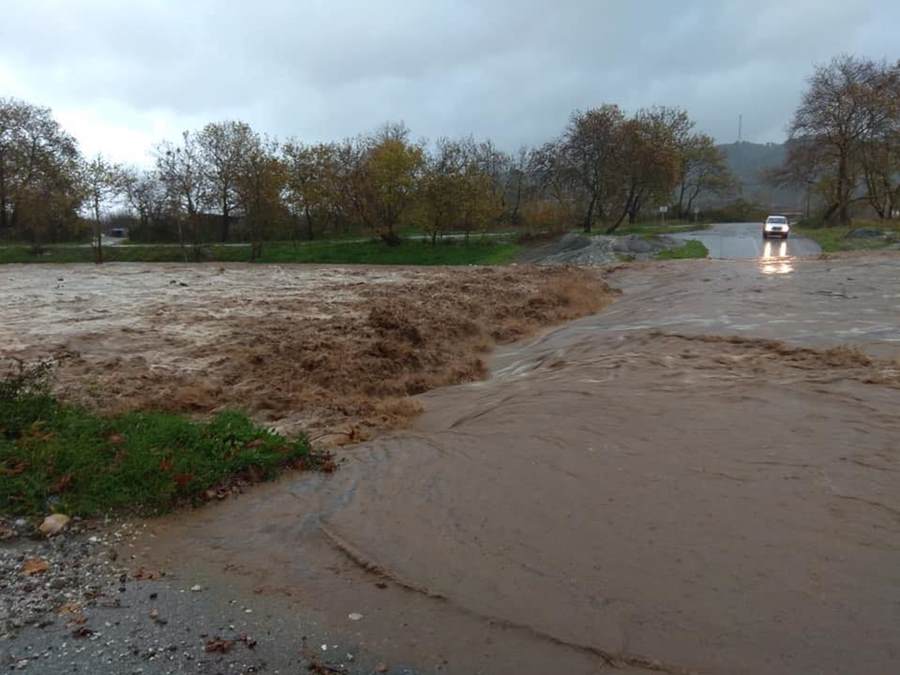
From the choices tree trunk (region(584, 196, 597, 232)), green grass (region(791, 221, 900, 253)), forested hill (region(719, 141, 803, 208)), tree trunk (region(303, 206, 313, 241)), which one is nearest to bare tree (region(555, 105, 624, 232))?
tree trunk (region(584, 196, 597, 232))

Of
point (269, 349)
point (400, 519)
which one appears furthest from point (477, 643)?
point (269, 349)

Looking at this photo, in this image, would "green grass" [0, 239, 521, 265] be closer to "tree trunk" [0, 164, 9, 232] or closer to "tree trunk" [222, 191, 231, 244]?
"tree trunk" [222, 191, 231, 244]

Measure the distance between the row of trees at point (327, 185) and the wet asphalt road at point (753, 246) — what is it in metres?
5.05

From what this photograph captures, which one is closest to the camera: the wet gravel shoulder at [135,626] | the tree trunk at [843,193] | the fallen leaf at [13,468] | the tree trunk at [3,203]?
the wet gravel shoulder at [135,626]

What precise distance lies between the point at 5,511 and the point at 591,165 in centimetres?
4315

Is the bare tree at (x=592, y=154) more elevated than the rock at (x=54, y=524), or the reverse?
the bare tree at (x=592, y=154)

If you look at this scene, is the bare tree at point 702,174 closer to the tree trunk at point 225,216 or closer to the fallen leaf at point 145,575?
the tree trunk at point 225,216

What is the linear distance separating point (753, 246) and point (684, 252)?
6157 millimetres

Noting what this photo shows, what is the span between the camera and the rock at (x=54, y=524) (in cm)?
541

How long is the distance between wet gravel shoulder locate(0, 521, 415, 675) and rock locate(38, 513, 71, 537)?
0.65 feet

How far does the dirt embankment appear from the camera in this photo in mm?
9594

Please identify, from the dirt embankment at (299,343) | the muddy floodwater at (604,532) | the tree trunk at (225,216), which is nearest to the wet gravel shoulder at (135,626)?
the muddy floodwater at (604,532)

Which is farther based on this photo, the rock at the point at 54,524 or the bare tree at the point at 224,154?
the bare tree at the point at 224,154

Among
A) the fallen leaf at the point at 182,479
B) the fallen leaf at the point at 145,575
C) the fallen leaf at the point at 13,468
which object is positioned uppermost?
the fallen leaf at the point at 13,468
